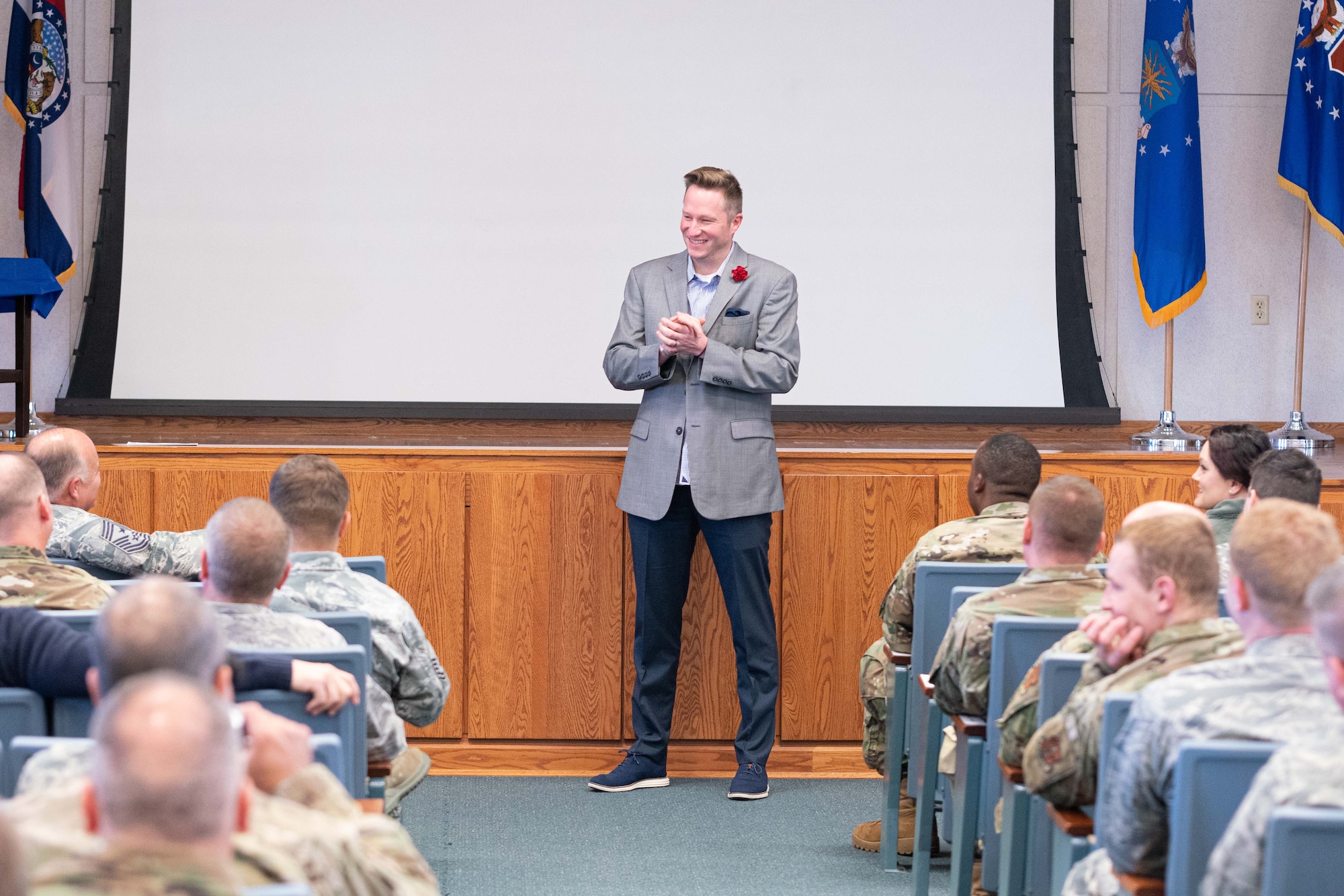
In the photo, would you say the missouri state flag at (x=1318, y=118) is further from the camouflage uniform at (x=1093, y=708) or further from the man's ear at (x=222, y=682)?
the man's ear at (x=222, y=682)

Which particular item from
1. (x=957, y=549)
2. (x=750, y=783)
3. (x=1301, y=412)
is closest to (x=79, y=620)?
(x=957, y=549)

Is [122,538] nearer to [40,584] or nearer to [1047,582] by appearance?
[40,584]

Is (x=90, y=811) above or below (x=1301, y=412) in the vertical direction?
below

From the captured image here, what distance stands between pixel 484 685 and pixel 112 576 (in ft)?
4.34

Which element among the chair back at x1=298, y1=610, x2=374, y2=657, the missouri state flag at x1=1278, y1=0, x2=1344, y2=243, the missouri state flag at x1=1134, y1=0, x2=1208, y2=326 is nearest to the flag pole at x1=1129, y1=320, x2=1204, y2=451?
the missouri state flag at x1=1134, y1=0, x2=1208, y2=326

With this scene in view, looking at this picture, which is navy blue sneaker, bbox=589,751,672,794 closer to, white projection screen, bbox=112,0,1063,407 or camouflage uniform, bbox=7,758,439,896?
white projection screen, bbox=112,0,1063,407

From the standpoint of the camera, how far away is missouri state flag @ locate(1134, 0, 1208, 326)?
5750 mm

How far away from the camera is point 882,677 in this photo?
372 centimetres

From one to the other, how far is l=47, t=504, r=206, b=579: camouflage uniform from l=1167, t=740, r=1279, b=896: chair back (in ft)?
7.58

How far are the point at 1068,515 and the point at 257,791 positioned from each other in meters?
1.71

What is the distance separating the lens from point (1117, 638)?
214 centimetres

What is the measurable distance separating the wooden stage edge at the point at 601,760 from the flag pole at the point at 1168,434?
1.74 metres

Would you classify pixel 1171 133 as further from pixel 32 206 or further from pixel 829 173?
pixel 32 206

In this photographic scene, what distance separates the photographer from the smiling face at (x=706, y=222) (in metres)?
3.94
